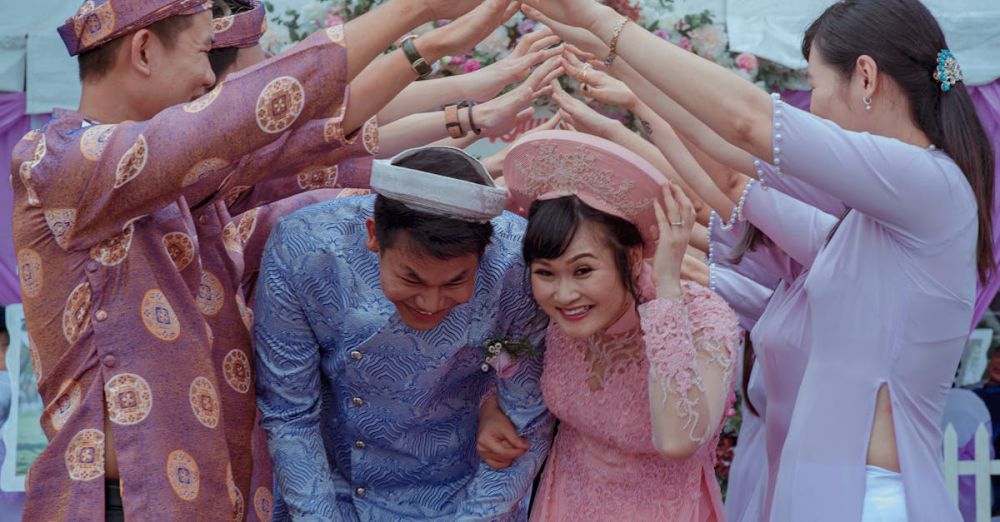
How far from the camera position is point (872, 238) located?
9.77 ft

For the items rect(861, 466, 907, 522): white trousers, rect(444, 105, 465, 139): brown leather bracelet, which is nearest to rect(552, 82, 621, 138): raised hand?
rect(444, 105, 465, 139): brown leather bracelet

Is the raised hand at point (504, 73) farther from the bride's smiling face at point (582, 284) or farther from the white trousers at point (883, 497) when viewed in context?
the white trousers at point (883, 497)

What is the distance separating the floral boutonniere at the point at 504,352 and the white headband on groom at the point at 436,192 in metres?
0.39

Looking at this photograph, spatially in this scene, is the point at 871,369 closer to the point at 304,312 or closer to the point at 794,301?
the point at 794,301

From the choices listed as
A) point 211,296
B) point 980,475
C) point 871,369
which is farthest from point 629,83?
point 980,475

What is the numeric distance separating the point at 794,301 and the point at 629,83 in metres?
0.80

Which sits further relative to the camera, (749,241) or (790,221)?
(749,241)

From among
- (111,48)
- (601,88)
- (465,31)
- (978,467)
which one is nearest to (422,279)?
(465,31)

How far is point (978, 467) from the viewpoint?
6324mm

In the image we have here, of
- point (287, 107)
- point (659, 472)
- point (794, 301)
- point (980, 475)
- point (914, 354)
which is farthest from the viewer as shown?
point (980, 475)

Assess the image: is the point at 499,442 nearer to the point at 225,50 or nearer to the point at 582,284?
the point at 582,284

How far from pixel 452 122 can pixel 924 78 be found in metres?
1.58

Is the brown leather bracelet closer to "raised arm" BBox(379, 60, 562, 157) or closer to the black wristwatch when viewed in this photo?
"raised arm" BBox(379, 60, 562, 157)

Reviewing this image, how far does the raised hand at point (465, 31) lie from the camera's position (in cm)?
294
